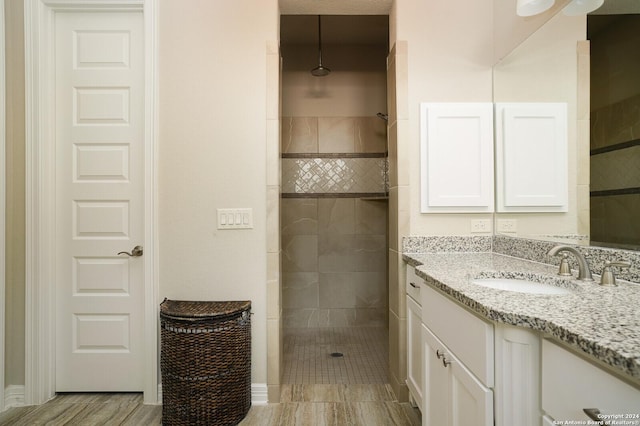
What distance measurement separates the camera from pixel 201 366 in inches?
64.1

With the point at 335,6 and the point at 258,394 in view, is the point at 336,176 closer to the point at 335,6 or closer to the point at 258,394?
the point at 335,6

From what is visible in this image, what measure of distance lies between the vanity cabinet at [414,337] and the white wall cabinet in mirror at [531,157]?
0.79 meters

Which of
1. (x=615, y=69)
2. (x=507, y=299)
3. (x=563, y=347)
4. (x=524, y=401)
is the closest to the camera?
(x=563, y=347)

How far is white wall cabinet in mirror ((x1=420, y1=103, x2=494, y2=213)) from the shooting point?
2016 mm

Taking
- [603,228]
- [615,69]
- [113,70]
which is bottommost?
[603,228]

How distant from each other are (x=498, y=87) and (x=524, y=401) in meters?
1.85

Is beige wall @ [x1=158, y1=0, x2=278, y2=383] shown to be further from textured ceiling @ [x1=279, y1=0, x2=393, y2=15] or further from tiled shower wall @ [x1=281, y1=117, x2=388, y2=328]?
tiled shower wall @ [x1=281, y1=117, x2=388, y2=328]

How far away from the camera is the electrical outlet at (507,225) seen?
1.92 metres

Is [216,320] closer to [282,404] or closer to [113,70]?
[282,404]

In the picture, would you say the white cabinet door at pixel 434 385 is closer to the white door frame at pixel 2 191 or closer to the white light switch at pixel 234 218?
the white light switch at pixel 234 218

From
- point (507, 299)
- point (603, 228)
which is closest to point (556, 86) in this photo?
point (603, 228)

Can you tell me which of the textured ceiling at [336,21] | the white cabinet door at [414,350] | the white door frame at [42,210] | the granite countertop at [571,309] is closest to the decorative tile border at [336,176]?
the textured ceiling at [336,21]

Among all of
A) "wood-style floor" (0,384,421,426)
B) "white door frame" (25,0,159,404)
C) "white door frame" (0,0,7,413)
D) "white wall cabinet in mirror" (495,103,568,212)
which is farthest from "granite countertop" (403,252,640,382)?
"white door frame" (0,0,7,413)

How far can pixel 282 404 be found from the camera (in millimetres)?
1929
